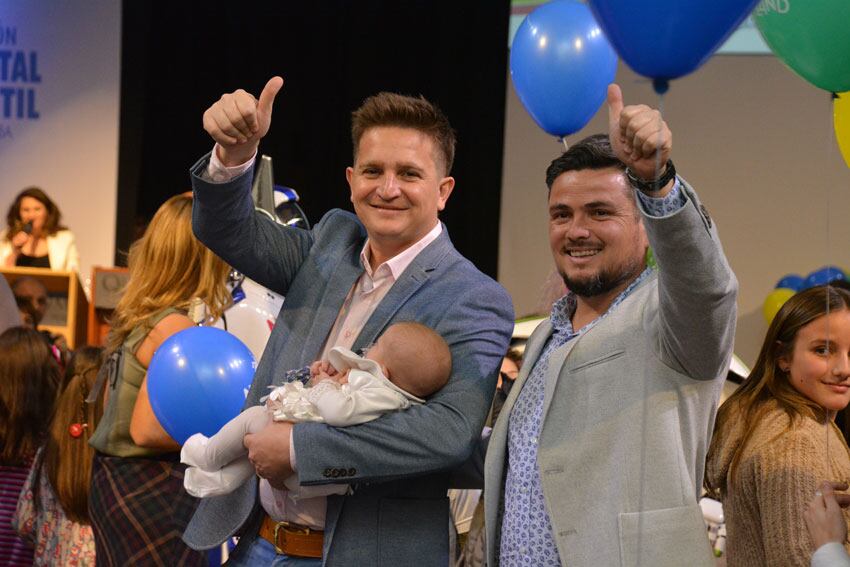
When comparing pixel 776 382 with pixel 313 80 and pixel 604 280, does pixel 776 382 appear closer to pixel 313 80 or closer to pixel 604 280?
pixel 604 280

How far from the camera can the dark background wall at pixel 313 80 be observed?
25.3 ft

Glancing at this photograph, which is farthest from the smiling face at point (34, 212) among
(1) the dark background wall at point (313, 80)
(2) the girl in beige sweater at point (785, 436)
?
(2) the girl in beige sweater at point (785, 436)

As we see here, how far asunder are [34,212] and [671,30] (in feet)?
20.4

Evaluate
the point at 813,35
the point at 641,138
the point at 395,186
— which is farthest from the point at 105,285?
the point at 641,138

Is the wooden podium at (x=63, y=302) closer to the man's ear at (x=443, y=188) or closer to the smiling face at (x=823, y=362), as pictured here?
the man's ear at (x=443, y=188)

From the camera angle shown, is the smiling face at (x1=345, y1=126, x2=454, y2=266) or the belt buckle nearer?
the belt buckle

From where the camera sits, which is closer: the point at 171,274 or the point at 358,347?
the point at 358,347

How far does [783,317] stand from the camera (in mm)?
2881

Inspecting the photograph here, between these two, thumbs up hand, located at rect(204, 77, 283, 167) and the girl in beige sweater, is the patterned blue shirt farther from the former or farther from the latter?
thumbs up hand, located at rect(204, 77, 283, 167)

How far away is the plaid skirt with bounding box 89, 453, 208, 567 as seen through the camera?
3.39 m

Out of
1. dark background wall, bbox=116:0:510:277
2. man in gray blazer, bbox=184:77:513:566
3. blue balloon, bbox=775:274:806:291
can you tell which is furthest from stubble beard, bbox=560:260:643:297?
dark background wall, bbox=116:0:510:277

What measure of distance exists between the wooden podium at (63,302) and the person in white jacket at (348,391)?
4.11 meters

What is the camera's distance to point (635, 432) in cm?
215

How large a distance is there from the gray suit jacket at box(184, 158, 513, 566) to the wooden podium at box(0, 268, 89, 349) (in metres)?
3.95
